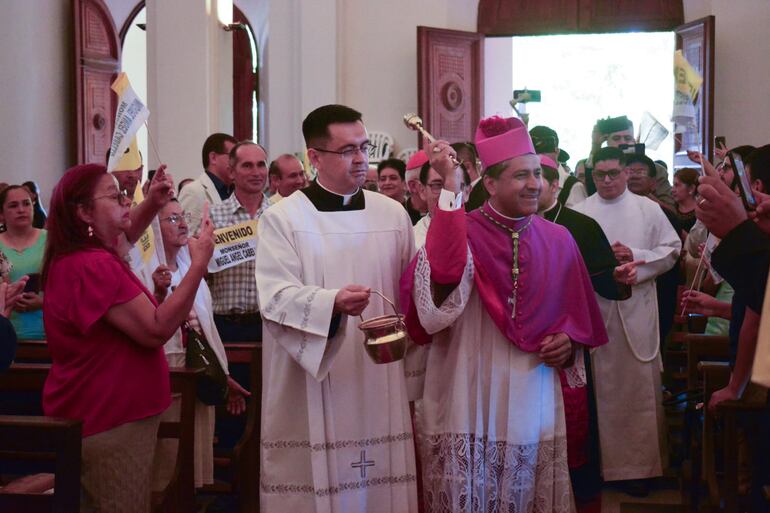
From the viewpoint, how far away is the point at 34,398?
4797 millimetres

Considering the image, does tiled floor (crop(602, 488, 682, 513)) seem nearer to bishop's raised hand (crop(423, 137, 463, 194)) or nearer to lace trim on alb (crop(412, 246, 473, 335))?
lace trim on alb (crop(412, 246, 473, 335))

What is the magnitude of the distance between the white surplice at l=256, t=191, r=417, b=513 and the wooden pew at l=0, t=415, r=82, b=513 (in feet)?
3.17

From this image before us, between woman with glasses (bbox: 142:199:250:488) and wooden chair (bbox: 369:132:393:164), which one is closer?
woman with glasses (bbox: 142:199:250:488)

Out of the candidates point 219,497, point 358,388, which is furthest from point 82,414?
point 219,497

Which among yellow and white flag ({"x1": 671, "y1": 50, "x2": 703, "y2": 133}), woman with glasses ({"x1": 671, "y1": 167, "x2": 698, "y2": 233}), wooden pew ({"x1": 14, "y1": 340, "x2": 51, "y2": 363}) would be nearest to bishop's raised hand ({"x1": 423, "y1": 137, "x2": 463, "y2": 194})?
wooden pew ({"x1": 14, "y1": 340, "x2": 51, "y2": 363})

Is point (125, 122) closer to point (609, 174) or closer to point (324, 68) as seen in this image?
point (609, 174)

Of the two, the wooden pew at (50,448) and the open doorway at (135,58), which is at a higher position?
the open doorway at (135,58)

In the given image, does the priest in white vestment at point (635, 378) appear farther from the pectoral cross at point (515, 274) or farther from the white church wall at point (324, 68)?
the white church wall at point (324, 68)

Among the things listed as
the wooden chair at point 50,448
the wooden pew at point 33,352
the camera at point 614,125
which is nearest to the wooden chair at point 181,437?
the wooden chair at point 50,448

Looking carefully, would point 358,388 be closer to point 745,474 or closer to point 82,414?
point 82,414

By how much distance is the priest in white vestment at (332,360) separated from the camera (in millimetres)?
3896

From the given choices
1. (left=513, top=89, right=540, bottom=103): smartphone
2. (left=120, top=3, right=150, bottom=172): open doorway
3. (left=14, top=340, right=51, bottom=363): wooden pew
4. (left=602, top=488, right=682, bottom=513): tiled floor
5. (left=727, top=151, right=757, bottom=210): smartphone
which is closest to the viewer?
(left=727, top=151, right=757, bottom=210): smartphone

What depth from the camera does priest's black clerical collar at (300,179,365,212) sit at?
13.6ft

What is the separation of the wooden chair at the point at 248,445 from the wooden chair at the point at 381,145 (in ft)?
25.0
